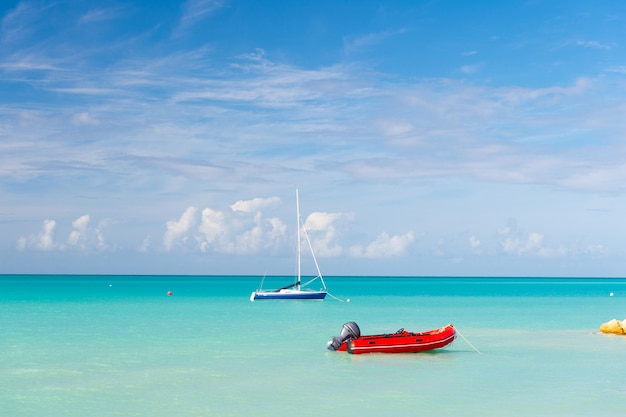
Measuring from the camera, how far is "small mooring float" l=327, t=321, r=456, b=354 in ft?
109

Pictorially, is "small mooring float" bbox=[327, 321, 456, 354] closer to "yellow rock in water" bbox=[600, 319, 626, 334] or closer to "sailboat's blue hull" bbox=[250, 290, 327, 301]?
"yellow rock in water" bbox=[600, 319, 626, 334]

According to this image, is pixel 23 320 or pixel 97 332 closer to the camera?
pixel 97 332

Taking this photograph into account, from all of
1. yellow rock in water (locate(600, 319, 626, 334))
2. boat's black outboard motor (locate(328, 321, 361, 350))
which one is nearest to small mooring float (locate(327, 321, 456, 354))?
boat's black outboard motor (locate(328, 321, 361, 350))

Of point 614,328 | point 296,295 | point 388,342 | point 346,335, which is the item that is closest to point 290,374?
point 346,335

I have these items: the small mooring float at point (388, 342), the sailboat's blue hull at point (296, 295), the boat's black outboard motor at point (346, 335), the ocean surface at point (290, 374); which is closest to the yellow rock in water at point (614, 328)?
the ocean surface at point (290, 374)

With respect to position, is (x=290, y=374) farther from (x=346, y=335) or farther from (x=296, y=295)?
(x=296, y=295)

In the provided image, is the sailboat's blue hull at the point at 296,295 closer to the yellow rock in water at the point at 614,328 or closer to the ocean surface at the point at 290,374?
the ocean surface at the point at 290,374

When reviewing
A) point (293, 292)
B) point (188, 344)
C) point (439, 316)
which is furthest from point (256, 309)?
point (188, 344)

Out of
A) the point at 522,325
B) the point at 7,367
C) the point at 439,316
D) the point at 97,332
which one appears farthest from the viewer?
the point at 439,316

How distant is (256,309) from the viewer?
71.4 m

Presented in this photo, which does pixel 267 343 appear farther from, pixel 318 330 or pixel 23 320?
pixel 23 320

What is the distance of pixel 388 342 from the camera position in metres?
33.2

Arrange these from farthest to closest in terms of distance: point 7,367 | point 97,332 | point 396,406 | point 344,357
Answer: point 97,332 < point 344,357 < point 7,367 < point 396,406

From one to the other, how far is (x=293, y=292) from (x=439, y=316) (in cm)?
1925
